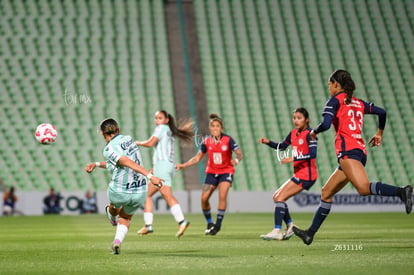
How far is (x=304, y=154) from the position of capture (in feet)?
33.9

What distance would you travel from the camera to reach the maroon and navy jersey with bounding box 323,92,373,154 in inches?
316

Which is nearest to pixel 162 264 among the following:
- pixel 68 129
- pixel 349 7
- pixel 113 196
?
pixel 113 196

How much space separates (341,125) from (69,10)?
23.2 m

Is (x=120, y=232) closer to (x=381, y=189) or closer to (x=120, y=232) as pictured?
(x=120, y=232)

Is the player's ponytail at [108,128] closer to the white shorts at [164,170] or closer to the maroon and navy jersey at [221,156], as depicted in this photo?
the white shorts at [164,170]

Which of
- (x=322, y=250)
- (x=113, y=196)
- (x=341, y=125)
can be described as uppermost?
→ (x=341, y=125)

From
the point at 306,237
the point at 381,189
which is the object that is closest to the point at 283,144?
the point at 306,237

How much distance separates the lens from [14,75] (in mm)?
26562

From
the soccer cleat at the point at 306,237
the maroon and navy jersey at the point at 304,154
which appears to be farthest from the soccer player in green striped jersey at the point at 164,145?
the soccer cleat at the point at 306,237

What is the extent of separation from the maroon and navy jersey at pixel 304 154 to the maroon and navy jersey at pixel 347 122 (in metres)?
2.07

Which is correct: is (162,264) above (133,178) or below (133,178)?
below

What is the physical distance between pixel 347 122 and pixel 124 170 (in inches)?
105

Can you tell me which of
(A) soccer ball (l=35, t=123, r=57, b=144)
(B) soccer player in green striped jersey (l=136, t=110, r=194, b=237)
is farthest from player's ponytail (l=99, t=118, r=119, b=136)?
(B) soccer player in green striped jersey (l=136, t=110, r=194, b=237)

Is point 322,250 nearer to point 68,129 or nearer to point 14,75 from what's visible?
point 68,129
